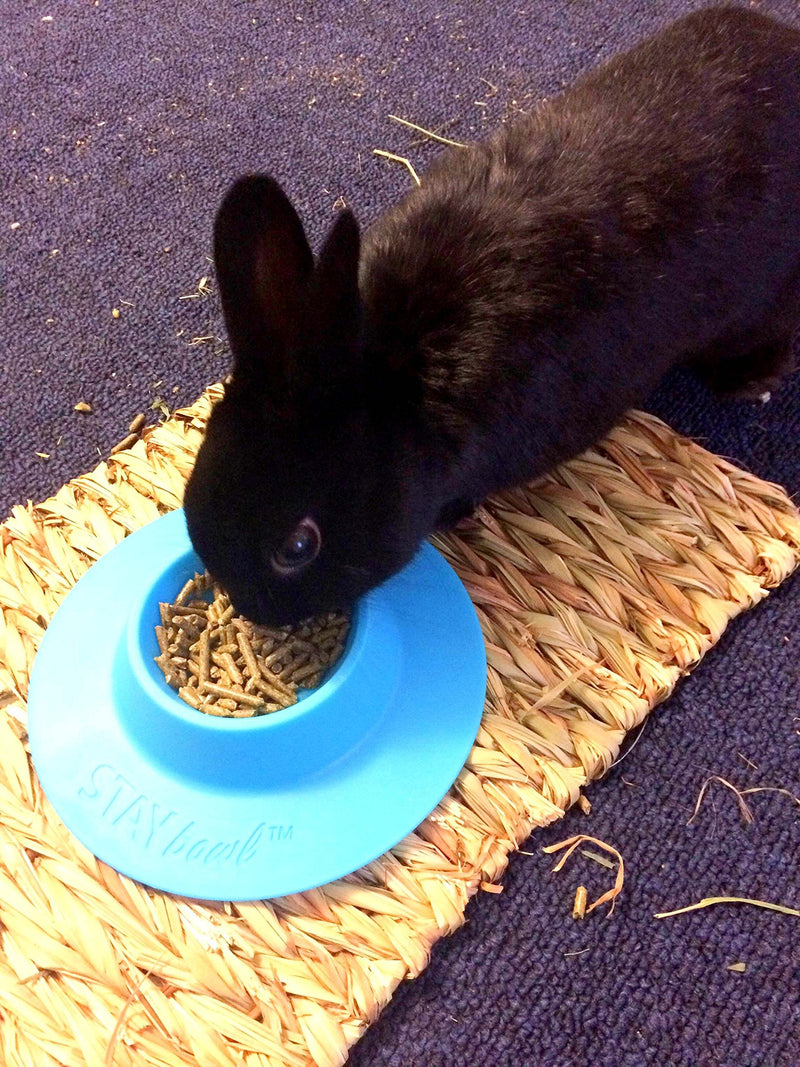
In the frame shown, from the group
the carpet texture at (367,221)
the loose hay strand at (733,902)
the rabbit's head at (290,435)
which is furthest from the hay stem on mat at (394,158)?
the loose hay strand at (733,902)

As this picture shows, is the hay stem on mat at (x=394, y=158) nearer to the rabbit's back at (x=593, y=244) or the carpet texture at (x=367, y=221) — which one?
the carpet texture at (x=367, y=221)

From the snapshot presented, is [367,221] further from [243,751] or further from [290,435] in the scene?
[243,751]

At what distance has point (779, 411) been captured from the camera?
151cm

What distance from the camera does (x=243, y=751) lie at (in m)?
0.99

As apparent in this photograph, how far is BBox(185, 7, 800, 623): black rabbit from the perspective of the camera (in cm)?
90

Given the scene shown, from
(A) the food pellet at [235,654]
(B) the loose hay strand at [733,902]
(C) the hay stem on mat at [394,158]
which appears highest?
(C) the hay stem on mat at [394,158]

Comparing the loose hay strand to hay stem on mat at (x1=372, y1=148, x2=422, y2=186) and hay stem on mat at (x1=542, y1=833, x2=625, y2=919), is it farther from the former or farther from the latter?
hay stem on mat at (x1=372, y1=148, x2=422, y2=186)

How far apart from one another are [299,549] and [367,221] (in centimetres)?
107

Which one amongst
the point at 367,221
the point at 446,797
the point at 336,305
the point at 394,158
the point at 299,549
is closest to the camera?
the point at 336,305

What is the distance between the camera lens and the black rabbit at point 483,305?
2.97 feet

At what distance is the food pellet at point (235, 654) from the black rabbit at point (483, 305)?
0.38 ft

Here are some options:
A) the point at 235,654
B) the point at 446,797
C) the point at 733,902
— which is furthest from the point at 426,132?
the point at 733,902

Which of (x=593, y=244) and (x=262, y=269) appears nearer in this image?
(x=262, y=269)

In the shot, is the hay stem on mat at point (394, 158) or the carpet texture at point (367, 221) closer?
the carpet texture at point (367, 221)
